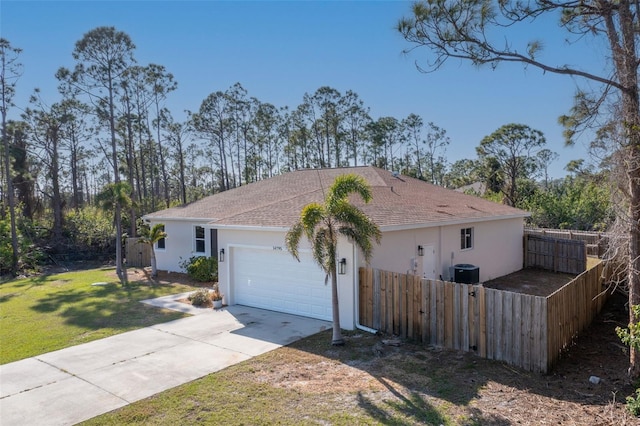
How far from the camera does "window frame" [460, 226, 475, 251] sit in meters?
15.4

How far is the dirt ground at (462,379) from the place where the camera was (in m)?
5.80

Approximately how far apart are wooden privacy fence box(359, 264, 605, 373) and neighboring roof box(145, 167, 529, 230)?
2.04m

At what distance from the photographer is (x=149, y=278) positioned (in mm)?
18156

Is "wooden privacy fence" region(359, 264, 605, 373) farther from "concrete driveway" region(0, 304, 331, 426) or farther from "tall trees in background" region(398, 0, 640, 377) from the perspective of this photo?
"concrete driveway" region(0, 304, 331, 426)

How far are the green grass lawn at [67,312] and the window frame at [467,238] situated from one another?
10.3 meters

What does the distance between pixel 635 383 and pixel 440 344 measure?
10.7 feet

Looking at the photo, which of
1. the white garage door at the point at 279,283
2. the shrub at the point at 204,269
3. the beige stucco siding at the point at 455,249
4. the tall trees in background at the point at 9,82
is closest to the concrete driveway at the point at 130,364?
the white garage door at the point at 279,283

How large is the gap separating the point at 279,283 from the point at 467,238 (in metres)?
8.02

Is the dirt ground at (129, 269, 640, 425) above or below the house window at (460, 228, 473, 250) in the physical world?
below

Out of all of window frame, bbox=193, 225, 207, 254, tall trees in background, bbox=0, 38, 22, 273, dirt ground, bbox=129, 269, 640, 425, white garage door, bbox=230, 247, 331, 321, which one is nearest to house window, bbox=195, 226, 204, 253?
window frame, bbox=193, 225, 207, 254

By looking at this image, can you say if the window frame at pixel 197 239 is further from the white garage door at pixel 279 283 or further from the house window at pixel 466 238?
the house window at pixel 466 238

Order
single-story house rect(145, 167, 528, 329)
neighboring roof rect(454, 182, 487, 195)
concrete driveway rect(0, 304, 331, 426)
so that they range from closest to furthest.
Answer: concrete driveway rect(0, 304, 331, 426)
single-story house rect(145, 167, 528, 329)
neighboring roof rect(454, 182, 487, 195)

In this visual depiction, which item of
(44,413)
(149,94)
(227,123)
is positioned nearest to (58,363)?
(44,413)

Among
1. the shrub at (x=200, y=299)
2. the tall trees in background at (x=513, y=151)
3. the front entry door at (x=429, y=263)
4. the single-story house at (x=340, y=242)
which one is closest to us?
the single-story house at (x=340, y=242)
